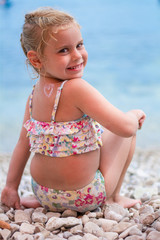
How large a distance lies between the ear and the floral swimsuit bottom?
0.51 meters

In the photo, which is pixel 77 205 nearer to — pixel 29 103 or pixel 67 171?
pixel 67 171

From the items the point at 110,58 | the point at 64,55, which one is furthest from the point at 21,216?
the point at 110,58

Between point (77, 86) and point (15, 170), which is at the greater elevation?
point (77, 86)

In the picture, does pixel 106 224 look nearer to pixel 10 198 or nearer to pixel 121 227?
pixel 121 227

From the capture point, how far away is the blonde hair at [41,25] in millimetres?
1444

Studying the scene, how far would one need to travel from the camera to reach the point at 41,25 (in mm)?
1445

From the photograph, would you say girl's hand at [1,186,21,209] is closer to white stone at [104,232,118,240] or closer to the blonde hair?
white stone at [104,232,118,240]

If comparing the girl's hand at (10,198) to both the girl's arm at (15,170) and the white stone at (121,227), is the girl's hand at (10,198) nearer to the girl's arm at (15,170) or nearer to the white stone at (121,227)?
the girl's arm at (15,170)

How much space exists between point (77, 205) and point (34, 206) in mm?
272

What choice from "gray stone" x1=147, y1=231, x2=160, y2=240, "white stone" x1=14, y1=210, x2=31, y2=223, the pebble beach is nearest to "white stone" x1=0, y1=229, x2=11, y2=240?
the pebble beach

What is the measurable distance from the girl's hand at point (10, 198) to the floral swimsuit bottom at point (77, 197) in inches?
6.4

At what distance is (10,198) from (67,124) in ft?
1.67

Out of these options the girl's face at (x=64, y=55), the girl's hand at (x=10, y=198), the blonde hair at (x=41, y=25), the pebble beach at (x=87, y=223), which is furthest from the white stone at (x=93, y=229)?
the blonde hair at (x=41, y=25)

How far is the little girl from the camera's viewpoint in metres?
1.45
